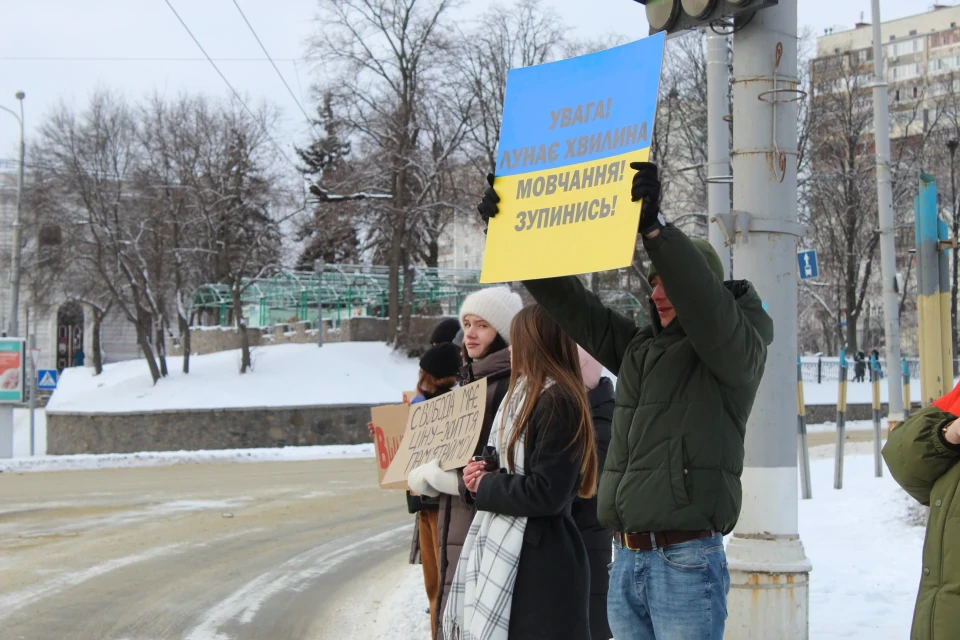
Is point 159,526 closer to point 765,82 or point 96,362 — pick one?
point 765,82

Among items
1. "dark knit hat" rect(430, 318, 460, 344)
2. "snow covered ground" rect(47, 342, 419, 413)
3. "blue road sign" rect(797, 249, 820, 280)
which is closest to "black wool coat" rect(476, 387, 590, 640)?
"dark knit hat" rect(430, 318, 460, 344)

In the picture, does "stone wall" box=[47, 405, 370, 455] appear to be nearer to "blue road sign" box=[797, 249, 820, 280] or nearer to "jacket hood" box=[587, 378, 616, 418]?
"blue road sign" box=[797, 249, 820, 280]

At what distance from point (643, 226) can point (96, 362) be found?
142 ft

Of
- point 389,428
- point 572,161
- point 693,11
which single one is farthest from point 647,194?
point 389,428

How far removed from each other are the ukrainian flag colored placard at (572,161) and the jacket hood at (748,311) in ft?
1.42

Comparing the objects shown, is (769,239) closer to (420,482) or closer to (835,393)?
(420,482)

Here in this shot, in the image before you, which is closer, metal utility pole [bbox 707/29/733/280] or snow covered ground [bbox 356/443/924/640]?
snow covered ground [bbox 356/443/924/640]

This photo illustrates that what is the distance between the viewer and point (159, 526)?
11.8 m

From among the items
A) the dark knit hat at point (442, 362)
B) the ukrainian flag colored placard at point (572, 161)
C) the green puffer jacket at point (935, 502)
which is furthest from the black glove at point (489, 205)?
the dark knit hat at point (442, 362)

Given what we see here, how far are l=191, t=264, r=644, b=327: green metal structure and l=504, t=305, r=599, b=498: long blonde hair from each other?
34.4 metres

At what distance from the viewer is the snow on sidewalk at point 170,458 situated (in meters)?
19.3

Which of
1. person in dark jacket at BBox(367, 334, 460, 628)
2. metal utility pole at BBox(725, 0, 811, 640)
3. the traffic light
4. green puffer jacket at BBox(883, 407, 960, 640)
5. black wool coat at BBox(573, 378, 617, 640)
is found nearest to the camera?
green puffer jacket at BBox(883, 407, 960, 640)

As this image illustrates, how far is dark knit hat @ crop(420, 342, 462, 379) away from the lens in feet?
20.2

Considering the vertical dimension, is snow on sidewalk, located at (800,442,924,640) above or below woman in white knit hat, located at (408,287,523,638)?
below
